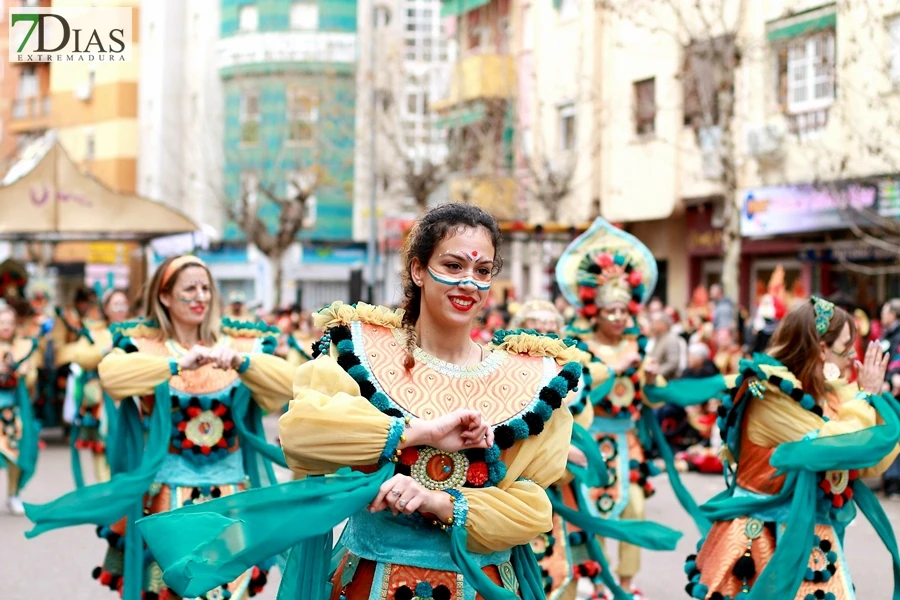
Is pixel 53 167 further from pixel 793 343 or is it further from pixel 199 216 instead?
pixel 199 216

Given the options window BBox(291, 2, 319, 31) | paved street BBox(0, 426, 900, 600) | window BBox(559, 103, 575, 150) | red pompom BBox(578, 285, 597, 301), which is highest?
window BBox(291, 2, 319, 31)

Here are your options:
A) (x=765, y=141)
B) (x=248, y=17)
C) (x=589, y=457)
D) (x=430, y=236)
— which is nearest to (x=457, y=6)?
(x=248, y=17)

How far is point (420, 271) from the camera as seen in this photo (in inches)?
153

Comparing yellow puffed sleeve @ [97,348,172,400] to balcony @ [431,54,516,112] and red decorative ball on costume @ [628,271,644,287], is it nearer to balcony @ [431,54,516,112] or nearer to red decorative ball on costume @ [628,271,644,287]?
red decorative ball on costume @ [628,271,644,287]

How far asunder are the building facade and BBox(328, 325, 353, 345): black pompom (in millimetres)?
33728

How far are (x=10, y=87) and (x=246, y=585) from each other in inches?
1590

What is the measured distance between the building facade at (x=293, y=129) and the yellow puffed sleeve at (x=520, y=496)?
1333 inches

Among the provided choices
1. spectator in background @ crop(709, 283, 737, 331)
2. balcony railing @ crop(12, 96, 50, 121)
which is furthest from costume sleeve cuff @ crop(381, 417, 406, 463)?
balcony railing @ crop(12, 96, 50, 121)

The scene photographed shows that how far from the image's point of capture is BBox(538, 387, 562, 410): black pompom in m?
3.81

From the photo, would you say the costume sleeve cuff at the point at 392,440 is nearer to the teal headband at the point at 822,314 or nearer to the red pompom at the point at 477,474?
the red pompom at the point at 477,474

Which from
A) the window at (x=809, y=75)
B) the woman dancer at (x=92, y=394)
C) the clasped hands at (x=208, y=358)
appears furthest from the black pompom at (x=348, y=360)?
the window at (x=809, y=75)

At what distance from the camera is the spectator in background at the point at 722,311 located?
55.0ft

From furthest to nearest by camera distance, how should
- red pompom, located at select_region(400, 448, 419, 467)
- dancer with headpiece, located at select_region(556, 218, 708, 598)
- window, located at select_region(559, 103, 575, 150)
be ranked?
1. window, located at select_region(559, 103, 575, 150)
2. dancer with headpiece, located at select_region(556, 218, 708, 598)
3. red pompom, located at select_region(400, 448, 419, 467)

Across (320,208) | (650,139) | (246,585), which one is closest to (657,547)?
(246,585)
